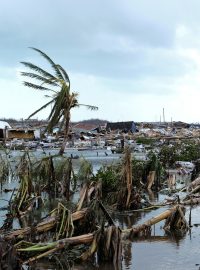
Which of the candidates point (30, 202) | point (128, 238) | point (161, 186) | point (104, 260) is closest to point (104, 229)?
point (104, 260)

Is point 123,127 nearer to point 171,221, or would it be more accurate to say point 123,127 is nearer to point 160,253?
point 171,221

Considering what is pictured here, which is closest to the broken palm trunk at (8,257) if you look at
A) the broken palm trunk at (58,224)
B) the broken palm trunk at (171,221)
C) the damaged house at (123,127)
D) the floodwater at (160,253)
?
the floodwater at (160,253)

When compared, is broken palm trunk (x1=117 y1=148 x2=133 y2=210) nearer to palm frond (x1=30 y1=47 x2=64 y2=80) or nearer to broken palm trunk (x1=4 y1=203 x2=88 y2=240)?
palm frond (x1=30 y1=47 x2=64 y2=80)

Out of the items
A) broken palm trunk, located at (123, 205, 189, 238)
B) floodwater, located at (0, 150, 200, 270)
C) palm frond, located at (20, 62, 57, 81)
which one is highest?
palm frond, located at (20, 62, 57, 81)

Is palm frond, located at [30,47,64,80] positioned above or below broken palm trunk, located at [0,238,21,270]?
above

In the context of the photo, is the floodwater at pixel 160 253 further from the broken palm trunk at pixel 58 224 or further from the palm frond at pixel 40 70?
the palm frond at pixel 40 70

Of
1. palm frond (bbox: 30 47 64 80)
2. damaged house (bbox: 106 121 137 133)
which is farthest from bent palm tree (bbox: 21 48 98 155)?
damaged house (bbox: 106 121 137 133)

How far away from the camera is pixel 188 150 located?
35.2 meters

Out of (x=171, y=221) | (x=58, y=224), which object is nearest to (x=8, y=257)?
(x=58, y=224)

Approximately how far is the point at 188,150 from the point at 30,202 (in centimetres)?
2260

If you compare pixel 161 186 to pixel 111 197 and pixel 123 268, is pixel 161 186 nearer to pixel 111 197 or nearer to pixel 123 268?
pixel 111 197

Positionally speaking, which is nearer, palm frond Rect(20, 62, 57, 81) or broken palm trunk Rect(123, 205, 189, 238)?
broken palm trunk Rect(123, 205, 189, 238)

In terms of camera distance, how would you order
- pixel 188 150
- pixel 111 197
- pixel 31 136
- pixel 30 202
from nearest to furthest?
pixel 30 202, pixel 111 197, pixel 188 150, pixel 31 136

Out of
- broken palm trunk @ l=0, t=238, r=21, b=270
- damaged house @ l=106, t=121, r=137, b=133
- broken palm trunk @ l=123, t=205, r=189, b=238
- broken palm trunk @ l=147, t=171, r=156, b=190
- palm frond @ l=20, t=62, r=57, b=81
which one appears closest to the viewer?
broken palm trunk @ l=0, t=238, r=21, b=270
